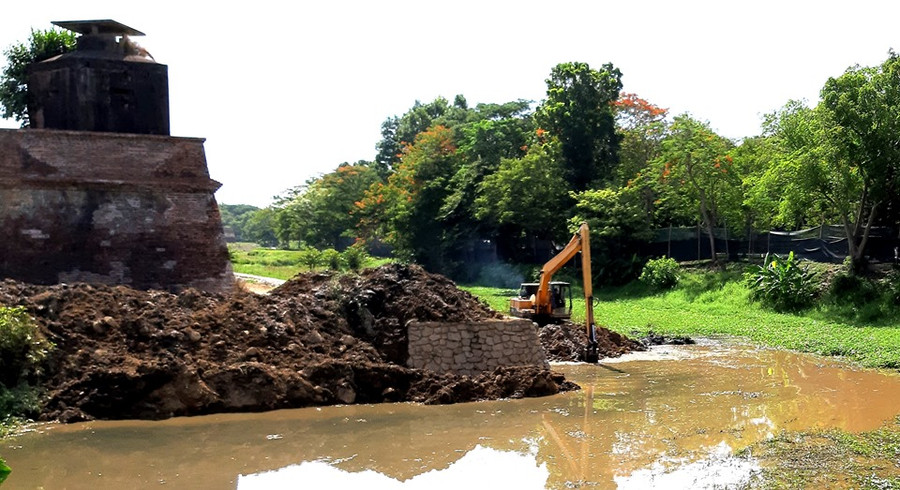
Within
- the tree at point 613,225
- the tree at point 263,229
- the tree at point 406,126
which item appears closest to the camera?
the tree at point 613,225

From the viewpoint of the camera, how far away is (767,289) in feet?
85.4

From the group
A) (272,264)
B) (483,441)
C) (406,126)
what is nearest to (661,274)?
(483,441)

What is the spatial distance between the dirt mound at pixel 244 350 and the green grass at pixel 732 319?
7202 mm

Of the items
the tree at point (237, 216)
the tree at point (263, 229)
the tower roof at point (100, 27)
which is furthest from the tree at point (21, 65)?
the tree at point (237, 216)

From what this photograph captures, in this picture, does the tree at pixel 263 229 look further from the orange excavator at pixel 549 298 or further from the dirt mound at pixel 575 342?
the dirt mound at pixel 575 342

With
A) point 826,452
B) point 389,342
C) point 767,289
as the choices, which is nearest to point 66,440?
point 389,342

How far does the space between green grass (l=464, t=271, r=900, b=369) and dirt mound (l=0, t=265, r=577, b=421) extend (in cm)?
720


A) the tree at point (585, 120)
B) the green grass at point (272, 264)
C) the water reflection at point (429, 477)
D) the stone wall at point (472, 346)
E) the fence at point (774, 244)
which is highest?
the tree at point (585, 120)

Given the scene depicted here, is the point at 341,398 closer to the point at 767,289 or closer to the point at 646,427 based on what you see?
the point at 646,427

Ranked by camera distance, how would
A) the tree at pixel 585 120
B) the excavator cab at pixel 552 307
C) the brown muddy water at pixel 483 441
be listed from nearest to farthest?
the brown muddy water at pixel 483 441
the excavator cab at pixel 552 307
the tree at pixel 585 120

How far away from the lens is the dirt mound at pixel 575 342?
1919 centimetres

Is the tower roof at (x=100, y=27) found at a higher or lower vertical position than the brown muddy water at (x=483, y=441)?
higher

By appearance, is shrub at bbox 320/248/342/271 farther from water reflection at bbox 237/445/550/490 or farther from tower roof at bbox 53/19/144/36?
water reflection at bbox 237/445/550/490

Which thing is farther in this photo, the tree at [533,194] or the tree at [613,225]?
the tree at [533,194]
